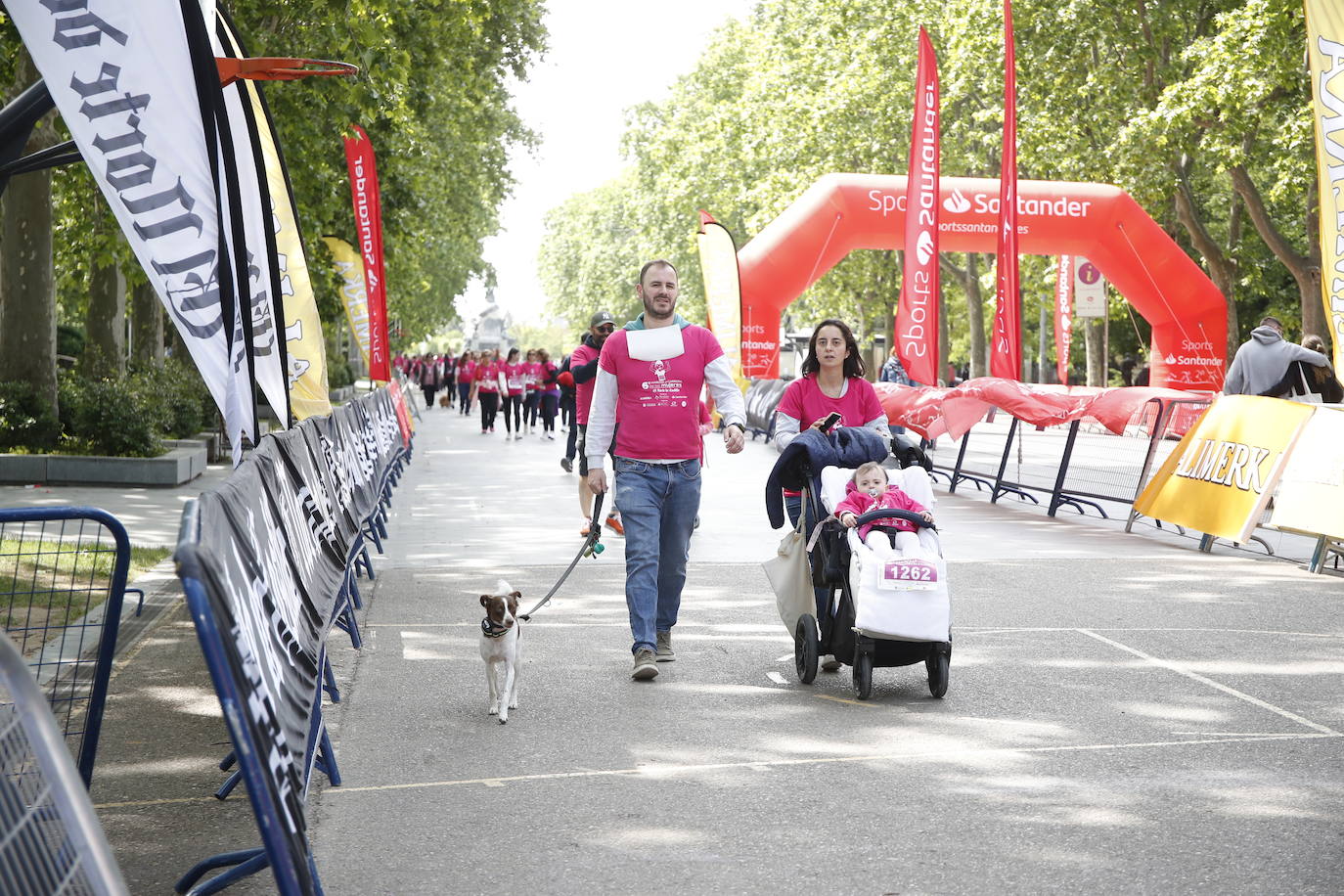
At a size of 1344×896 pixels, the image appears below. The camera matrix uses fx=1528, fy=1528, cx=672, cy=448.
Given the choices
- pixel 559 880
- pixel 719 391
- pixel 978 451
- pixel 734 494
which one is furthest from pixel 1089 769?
pixel 978 451

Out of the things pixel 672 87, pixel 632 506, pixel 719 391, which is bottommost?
pixel 632 506

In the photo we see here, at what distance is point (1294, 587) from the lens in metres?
10.8

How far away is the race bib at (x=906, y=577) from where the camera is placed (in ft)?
22.2

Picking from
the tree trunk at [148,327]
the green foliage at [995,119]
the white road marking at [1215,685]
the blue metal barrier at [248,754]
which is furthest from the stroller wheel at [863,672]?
the green foliage at [995,119]

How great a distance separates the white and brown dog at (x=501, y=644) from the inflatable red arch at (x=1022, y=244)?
19424 millimetres

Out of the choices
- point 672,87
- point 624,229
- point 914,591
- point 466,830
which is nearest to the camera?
point 466,830

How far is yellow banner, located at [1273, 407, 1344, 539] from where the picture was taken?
11.1 m

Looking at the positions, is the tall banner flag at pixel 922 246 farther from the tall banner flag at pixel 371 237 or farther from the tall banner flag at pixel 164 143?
the tall banner flag at pixel 164 143

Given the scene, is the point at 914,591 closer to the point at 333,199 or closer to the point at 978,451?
the point at 333,199

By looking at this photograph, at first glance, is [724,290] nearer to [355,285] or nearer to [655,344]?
[355,285]

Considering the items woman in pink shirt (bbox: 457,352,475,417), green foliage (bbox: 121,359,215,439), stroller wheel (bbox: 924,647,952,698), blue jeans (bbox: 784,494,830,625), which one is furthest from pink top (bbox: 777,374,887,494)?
woman in pink shirt (bbox: 457,352,475,417)

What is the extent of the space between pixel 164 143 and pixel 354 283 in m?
16.1

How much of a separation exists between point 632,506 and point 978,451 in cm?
1963

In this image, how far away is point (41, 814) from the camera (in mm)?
2527
